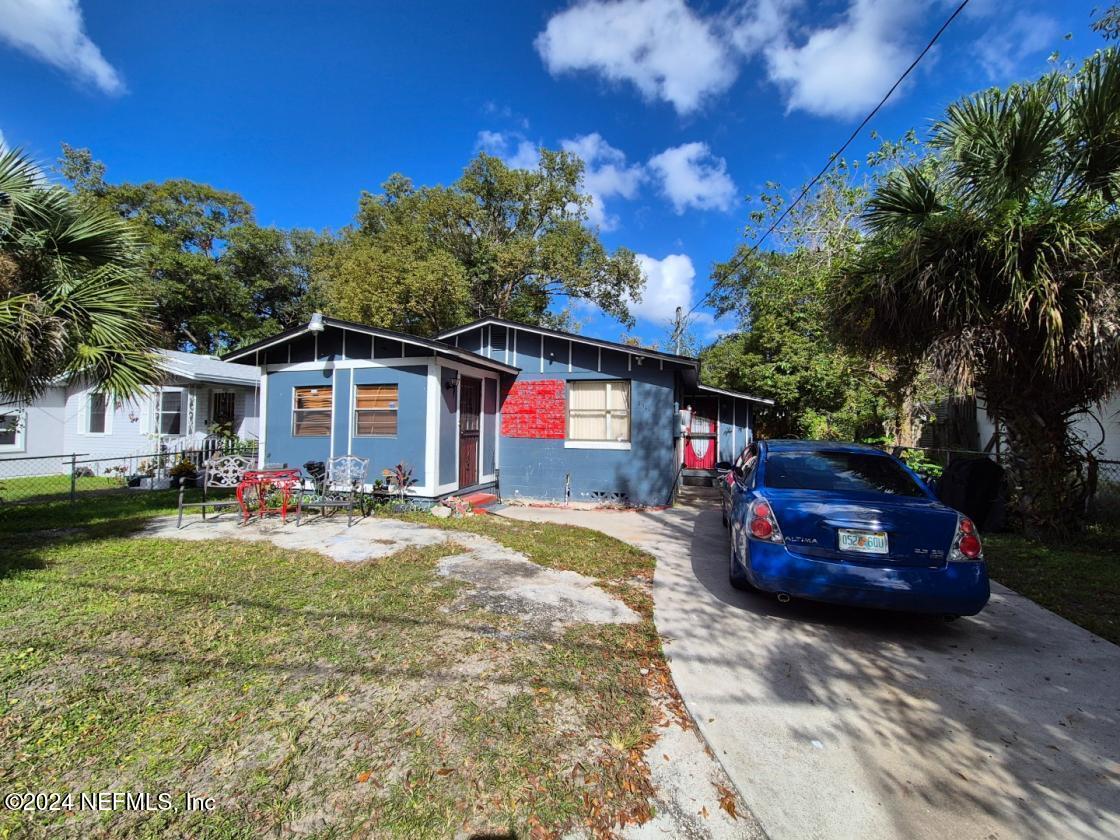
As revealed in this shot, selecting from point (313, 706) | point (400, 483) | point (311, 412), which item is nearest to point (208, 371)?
point (311, 412)

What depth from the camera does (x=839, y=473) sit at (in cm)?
449

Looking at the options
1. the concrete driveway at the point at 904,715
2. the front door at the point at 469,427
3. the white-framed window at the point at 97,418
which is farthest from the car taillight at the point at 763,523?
the white-framed window at the point at 97,418

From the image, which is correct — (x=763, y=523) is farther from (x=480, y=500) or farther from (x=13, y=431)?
(x=13, y=431)

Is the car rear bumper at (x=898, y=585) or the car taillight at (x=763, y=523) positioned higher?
the car taillight at (x=763, y=523)

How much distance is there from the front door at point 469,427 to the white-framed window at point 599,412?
1.98 metres

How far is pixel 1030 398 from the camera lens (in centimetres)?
663

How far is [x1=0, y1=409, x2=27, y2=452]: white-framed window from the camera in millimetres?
12289

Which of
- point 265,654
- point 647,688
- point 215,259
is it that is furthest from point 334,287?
point 647,688

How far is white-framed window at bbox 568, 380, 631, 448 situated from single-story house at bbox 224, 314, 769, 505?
0.07ft

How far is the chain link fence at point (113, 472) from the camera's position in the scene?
11.2m

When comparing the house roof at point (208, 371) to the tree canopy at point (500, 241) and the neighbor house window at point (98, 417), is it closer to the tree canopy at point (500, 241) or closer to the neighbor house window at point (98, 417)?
the neighbor house window at point (98, 417)

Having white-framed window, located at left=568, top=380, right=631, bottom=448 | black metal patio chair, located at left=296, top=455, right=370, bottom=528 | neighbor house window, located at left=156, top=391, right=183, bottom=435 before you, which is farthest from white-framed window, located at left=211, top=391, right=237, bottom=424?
white-framed window, located at left=568, top=380, right=631, bottom=448

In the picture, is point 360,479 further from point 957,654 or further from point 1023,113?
point 1023,113

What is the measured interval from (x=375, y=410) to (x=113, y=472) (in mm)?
10394
